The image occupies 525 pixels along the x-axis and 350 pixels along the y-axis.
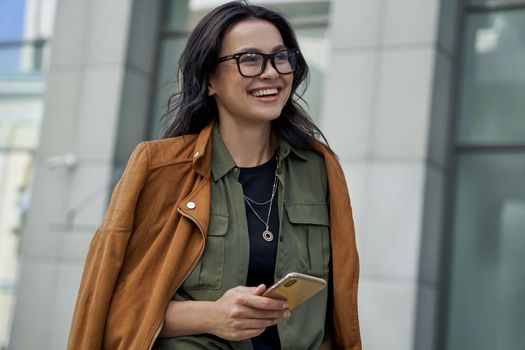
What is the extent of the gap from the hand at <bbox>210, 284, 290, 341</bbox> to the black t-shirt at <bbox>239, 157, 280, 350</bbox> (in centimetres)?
17

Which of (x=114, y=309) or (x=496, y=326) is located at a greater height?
(x=114, y=309)

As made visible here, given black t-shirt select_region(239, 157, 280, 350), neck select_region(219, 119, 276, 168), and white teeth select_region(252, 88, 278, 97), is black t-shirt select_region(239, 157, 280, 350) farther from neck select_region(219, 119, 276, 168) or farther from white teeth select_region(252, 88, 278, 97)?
white teeth select_region(252, 88, 278, 97)

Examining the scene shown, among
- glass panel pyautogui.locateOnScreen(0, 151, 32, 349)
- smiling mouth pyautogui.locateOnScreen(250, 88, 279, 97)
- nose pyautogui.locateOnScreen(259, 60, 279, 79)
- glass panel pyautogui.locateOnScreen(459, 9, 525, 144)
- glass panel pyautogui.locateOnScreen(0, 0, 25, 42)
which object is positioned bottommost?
glass panel pyautogui.locateOnScreen(0, 151, 32, 349)

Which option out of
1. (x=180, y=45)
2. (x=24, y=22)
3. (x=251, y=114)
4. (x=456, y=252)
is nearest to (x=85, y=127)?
(x=180, y=45)

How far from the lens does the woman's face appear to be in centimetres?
272

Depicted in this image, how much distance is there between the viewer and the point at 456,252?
27.4 ft

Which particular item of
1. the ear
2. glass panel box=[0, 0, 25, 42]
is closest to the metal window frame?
glass panel box=[0, 0, 25, 42]

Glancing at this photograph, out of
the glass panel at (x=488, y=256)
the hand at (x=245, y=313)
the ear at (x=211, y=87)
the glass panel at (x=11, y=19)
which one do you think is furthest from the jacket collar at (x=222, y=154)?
the glass panel at (x=11, y=19)

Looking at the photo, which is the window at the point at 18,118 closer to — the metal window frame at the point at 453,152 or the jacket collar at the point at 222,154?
the metal window frame at the point at 453,152

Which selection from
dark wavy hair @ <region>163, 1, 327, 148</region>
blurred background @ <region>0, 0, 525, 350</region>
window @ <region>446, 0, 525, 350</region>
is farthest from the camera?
window @ <region>446, 0, 525, 350</region>

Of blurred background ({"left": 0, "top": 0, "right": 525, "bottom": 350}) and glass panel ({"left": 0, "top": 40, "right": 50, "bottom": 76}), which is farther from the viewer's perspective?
glass panel ({"left": 0, "top": 40, "right": 50, "bottom": 76})

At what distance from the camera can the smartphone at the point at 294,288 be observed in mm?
2244

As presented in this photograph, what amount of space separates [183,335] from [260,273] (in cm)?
29

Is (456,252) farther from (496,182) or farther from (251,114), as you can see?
(251,114)
